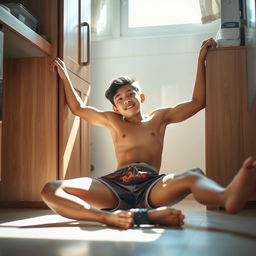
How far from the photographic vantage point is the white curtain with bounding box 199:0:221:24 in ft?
8.80

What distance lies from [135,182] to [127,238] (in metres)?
0.53

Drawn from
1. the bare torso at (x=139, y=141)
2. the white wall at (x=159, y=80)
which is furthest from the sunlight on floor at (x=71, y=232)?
the white wall at (x=159, y=80)

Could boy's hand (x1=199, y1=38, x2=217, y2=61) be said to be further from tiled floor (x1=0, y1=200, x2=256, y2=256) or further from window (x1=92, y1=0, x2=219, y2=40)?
window (x1=92, y1=0, x2=219, y2=40)

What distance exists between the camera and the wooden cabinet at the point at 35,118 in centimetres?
206

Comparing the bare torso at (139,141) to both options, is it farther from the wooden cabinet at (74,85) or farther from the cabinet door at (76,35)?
the cabinet door at (76,35)

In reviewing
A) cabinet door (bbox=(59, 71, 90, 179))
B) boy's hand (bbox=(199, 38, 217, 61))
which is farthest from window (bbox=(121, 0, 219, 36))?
boy's hand (bbox=(199, 38, 217, 61))

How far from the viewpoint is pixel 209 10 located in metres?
2.70

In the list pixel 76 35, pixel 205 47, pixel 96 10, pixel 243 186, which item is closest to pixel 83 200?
pixel 243 186

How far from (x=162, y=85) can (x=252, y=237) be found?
1709 mm

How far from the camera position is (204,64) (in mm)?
1965

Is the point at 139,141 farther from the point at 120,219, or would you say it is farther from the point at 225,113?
the point at 120,219

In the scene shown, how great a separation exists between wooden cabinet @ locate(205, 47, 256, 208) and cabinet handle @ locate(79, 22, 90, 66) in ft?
2.50

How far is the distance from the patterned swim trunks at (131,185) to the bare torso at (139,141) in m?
0.11

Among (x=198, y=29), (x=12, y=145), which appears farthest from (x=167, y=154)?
(x=12, y=145)
